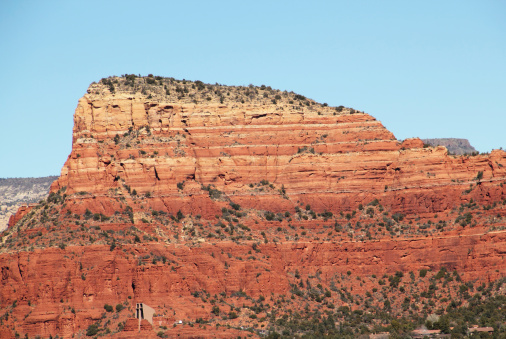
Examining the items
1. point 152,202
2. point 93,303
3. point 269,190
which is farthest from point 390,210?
point 93,303

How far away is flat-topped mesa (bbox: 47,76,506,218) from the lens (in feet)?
374

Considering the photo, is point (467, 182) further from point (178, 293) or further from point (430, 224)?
point (178, 293)

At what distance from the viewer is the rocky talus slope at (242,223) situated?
10075 cm

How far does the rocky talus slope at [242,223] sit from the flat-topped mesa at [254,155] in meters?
0.14

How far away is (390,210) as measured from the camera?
380 feet

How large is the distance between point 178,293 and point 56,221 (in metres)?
13.4

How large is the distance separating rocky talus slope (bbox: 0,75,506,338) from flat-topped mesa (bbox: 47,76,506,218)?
0.14 metres

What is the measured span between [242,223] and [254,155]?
A: 8.98 m

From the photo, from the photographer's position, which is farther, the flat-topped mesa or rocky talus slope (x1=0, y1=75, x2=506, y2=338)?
the flat-topped mesa

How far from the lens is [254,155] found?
118750mm

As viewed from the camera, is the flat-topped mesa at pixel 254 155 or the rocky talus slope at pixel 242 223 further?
the flat-topped mesa at pixel 254 155

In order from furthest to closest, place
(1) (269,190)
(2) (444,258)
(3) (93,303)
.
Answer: (1) (269,190), (2) (444,258), (3) (93,303)

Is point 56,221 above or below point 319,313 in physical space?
above

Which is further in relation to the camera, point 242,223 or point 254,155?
point 254,155
